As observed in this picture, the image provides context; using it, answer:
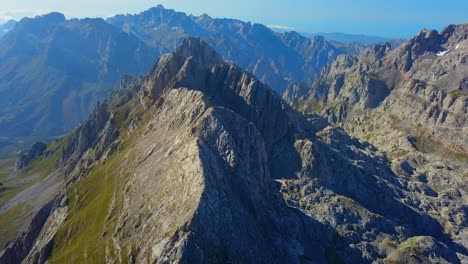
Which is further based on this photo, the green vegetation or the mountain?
the green vegetation

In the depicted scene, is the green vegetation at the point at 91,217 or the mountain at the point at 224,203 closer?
the mountain at the point at 224,203

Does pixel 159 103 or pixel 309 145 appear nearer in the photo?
pixel 309 145

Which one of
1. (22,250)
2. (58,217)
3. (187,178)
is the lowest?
(22,250)

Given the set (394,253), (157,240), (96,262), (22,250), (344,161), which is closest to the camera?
(157,240)

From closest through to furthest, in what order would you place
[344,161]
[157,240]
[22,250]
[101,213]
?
[157,240], [101,213], [22,250], [344,161]

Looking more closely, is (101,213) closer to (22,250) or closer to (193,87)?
(22,250)

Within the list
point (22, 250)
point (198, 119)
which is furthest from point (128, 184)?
point (22, 250)

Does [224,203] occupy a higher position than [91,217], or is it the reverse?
[224,203]

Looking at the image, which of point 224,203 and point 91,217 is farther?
point 91,217
